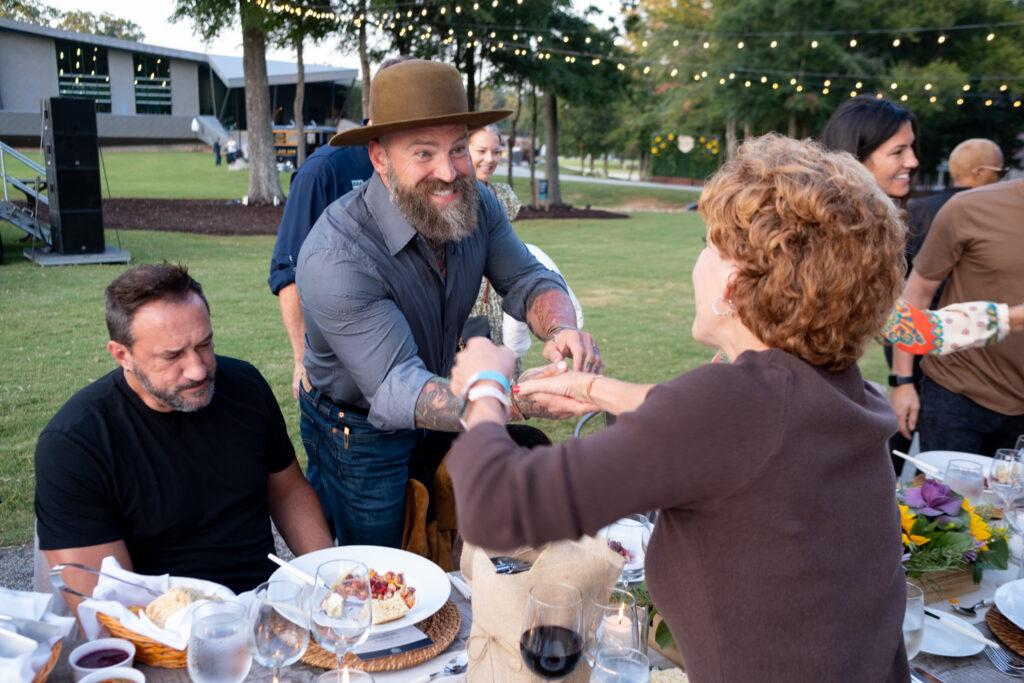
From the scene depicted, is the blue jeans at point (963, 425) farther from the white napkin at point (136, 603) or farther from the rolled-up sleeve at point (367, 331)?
the white napkin at point (136, 603)

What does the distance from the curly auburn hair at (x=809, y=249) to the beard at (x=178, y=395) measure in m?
1.92

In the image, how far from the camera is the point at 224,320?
33.9ft

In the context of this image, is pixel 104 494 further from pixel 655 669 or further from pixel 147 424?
pixel 655 669

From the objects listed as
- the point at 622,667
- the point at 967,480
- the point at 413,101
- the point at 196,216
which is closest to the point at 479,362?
the point at 622,667

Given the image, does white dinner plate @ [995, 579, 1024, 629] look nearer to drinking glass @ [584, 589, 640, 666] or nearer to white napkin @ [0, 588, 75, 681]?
drinking glass @ [584, 589, 640, 666]

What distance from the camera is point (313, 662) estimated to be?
1.98 m

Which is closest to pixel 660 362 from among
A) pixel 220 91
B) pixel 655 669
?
pixel 655 669

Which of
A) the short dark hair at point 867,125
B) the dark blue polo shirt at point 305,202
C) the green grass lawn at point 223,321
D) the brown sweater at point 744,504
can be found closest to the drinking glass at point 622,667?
the brown sweater at point 744,504

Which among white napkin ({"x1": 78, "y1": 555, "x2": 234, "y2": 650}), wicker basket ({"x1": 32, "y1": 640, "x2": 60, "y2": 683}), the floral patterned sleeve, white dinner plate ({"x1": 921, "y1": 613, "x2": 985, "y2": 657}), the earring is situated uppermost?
the earring

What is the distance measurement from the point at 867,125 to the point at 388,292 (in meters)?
2.43

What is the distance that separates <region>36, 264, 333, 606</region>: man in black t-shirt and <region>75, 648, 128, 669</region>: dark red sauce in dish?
604 mm

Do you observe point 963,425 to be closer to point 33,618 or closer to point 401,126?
point 401,126

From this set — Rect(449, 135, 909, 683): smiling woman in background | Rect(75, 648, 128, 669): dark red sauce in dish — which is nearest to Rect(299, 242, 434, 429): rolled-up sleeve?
Rect(75, 648, 128, 669): dark red sauce in dish

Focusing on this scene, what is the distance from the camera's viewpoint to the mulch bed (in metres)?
19.6
